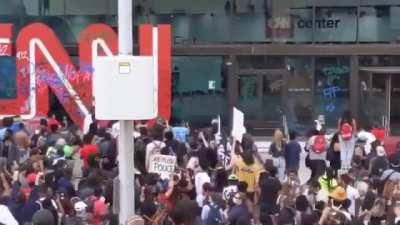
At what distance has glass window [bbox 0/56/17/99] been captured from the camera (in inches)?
1064

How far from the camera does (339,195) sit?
476 inches

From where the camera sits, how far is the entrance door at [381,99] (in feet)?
91.9

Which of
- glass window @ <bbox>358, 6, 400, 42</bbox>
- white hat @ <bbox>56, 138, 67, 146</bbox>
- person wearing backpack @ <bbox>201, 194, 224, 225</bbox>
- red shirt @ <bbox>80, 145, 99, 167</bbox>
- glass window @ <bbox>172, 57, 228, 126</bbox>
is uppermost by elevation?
glass window @ <bbox>358, 6, 400, 42</bbox>

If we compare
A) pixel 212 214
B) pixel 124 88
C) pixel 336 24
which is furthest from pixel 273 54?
pixel 124 88

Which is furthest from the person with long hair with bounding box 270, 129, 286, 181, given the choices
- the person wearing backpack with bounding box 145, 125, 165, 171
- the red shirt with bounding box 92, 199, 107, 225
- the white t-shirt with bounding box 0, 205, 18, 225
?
the white t-shirt with bounding box 0, 205, 18, 225

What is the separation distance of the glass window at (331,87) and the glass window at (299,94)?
0.22m

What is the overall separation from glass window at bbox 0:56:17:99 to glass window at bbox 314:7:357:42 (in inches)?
367

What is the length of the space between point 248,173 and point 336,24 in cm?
1521

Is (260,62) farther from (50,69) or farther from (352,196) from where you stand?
(352,196)

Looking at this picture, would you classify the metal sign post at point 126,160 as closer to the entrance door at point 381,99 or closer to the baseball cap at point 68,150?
the baseball cap at point 68,150

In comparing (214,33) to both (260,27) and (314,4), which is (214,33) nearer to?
(260,27)

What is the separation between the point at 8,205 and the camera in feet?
37.4

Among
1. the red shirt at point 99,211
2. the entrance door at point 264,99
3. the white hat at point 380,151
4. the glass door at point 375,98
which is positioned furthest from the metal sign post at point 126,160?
the glass door at point 375,98

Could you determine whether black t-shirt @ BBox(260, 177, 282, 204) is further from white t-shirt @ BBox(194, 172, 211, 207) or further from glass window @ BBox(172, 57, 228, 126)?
glass window @ BBox(172, 57, 228, 126)
